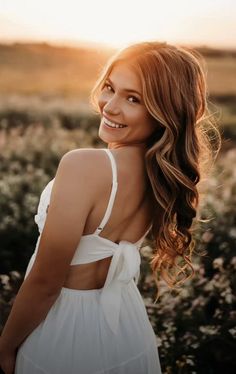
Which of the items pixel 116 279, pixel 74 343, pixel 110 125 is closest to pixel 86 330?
pixel 74 343

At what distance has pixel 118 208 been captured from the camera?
7.38ft

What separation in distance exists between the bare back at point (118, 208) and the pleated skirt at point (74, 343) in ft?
0.26

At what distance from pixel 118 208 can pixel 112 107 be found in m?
0.42

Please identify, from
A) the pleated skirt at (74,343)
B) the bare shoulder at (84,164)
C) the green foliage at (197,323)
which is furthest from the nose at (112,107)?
the green foliage at (197,323)

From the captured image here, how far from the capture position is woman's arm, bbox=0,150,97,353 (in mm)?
2123

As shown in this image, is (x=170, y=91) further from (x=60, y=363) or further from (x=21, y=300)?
(x=60, y=363)

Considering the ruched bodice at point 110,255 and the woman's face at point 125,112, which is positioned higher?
the woman's face at point 125,112

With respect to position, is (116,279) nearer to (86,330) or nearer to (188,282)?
(86,330)

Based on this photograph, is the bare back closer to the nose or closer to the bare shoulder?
the bare shoulder

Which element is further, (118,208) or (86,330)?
(86,330)

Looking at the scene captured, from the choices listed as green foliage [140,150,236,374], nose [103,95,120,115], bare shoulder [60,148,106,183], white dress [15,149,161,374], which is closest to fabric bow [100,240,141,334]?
white dress [15,149,161,374]

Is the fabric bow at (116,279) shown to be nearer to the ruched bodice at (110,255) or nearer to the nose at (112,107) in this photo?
the ruched bodice at (110,255)

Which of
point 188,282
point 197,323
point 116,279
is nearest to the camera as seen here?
point 116,279

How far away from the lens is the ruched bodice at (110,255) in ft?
7.52
